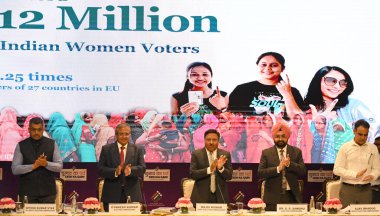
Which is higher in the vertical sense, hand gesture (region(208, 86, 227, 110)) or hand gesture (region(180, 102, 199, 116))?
hand gesture (region(208, 86, 227, 110))

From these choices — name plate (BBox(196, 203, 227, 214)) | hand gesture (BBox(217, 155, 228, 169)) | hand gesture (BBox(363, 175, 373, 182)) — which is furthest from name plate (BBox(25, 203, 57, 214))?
hand gesture (BBox(363, 175, 373, 182))

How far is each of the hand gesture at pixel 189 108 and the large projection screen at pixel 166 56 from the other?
0.07 m

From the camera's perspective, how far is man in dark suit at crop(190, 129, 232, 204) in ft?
26.0

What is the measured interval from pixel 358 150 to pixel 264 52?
1732 mm

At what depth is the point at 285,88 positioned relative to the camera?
9.13m

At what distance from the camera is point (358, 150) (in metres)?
8.01

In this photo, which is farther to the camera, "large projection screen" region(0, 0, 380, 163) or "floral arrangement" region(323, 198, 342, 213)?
"large projection screen" region(0, 0, 380, 163)

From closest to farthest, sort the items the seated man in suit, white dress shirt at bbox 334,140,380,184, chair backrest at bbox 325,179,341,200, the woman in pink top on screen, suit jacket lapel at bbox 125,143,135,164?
1. the seated man in suit
2. white dress shirt at bbox 334,140,380,184
3. suit jacket lapel at bbox 125,143,135,164
4. chair backrest at bbox 325,179,341,200
5. the woman in pink top on screen

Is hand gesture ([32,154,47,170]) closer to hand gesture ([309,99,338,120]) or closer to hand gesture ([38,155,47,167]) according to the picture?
hand gesture ([38,155,47,167])

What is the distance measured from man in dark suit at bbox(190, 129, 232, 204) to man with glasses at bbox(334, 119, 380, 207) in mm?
1101

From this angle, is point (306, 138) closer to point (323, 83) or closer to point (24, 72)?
point (323, 83)

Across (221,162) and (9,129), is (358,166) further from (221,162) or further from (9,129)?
(9,129)

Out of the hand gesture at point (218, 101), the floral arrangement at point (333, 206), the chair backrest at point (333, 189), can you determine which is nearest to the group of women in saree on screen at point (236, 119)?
the hand gesture at point (218, 101)

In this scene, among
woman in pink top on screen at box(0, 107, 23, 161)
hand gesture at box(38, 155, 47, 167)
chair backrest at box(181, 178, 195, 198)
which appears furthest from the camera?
woman in pink top on screen at box(0, 107, 23, 161)
